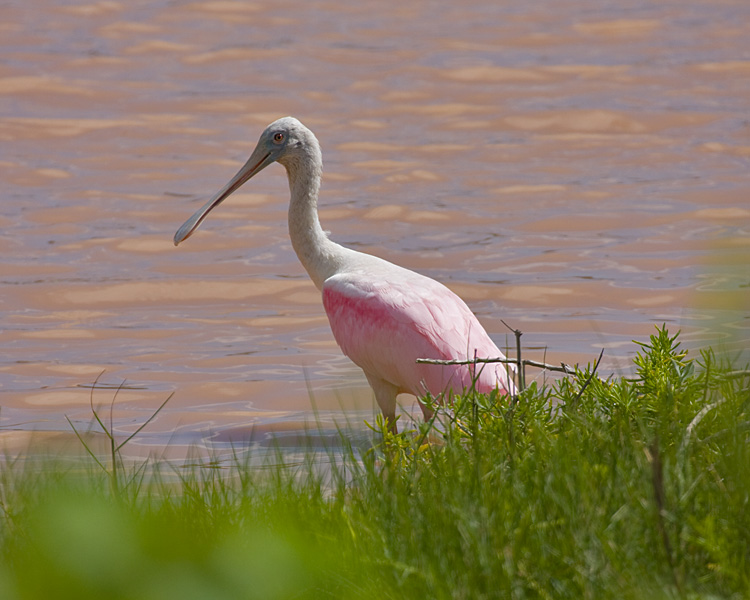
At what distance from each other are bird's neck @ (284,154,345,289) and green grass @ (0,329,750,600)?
295 cm

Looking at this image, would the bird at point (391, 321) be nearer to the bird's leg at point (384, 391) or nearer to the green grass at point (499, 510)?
the bird's leg at point (384, 391)

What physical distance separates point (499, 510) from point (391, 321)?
10.5ft

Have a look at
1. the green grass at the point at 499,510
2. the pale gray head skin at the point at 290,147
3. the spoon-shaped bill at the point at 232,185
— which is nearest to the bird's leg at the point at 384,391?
the pale gray head skin at the point at 290,147

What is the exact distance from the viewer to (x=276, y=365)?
8.37 m

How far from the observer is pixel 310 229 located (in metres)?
6.48

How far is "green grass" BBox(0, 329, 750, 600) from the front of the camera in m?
1.88

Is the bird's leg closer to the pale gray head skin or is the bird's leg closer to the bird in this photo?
the bird

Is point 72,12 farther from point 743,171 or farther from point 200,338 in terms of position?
point 200,338

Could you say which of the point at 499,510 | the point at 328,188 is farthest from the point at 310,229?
the point at 328,188

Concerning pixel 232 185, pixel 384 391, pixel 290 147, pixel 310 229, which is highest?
pixel 290 147

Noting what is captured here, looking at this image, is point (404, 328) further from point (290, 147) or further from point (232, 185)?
point (232, 185)

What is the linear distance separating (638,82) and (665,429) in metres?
15.6

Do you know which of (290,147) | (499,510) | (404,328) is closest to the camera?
(499,510)

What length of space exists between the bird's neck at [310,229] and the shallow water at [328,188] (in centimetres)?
69
